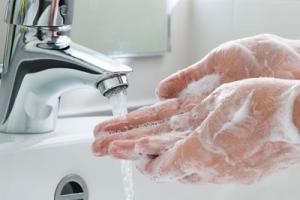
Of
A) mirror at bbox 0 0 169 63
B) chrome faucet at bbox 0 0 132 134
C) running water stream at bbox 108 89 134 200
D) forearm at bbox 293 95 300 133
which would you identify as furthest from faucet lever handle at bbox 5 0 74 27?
forearm at bbox 293 95 300 133

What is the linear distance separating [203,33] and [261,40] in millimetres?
445

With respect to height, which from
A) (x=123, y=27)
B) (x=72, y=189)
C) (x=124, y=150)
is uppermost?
(x=123, y=27)

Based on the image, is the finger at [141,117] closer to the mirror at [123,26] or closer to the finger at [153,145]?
the finger at [153,145]

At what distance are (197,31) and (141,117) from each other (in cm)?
53

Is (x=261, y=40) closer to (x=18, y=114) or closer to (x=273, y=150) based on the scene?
(x=273, y=150)

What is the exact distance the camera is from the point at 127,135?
554mm

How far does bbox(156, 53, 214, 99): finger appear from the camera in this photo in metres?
0.64

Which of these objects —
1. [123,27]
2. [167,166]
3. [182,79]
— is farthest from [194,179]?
[123,27]

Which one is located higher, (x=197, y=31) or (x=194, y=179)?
(x=197, y=31)

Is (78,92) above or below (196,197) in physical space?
above

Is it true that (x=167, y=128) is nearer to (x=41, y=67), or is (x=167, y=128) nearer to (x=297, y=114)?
(x=297, y=114)

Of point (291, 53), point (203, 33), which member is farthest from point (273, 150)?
point (203, 33)

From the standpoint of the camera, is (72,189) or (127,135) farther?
(72,189)

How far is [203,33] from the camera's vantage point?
108 cm
